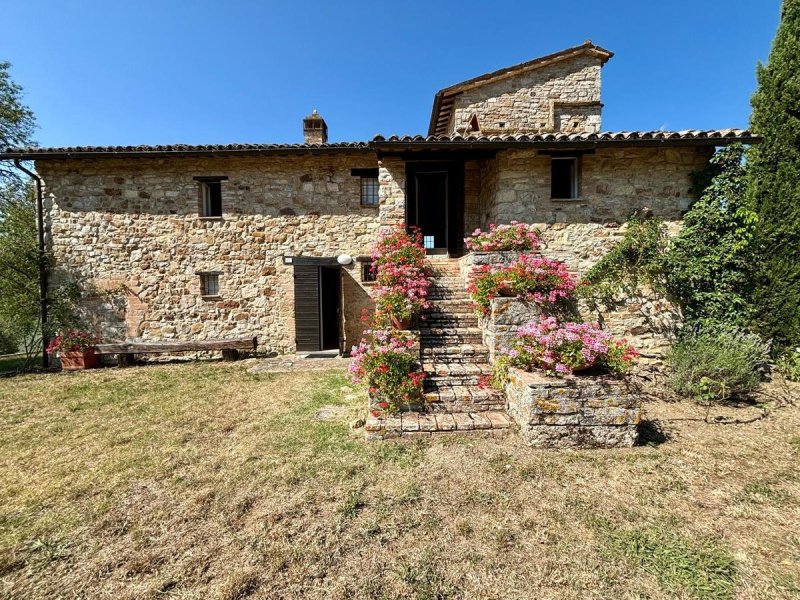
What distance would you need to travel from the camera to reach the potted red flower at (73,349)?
807 cm

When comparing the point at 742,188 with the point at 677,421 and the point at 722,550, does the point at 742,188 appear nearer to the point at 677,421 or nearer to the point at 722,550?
the point at 677,421

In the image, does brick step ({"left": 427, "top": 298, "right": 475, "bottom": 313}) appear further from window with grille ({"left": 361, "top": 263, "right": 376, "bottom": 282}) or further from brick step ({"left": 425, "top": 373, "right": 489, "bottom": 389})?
window with grille ({"left": 361, "top": 263, "right": 376, "bottom": 282})

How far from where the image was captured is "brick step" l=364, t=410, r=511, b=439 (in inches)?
159

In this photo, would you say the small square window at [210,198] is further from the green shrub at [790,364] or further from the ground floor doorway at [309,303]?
the green shrub at [790,364]

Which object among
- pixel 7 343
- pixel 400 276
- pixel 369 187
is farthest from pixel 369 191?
pixel 7 343

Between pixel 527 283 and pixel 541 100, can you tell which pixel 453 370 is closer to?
pixel 527 283

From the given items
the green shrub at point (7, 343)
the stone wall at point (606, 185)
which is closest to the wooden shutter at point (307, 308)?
the stone wall at point (606, 185)

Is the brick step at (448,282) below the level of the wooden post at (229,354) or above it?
above

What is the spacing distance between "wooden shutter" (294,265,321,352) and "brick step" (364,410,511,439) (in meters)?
5.19

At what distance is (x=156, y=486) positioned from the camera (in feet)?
10.4

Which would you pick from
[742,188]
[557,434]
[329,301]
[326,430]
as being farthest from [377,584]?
[742,188]

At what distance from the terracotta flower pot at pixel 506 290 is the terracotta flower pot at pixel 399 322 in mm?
1694

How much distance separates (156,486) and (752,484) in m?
5.99

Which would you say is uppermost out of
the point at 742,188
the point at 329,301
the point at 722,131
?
the point at 722,131
